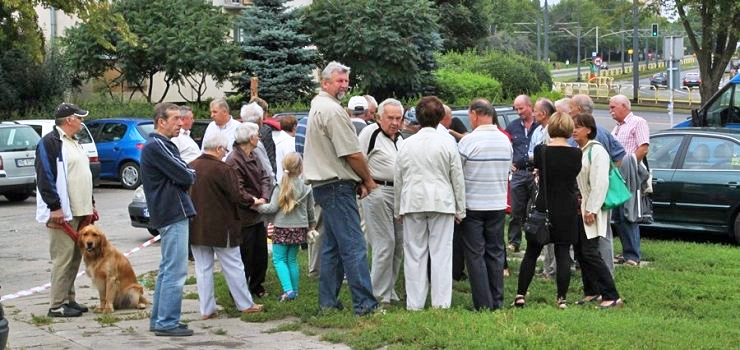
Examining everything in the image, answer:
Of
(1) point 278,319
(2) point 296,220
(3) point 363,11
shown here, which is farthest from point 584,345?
(3) point 363,11

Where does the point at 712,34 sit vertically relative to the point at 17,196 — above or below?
above

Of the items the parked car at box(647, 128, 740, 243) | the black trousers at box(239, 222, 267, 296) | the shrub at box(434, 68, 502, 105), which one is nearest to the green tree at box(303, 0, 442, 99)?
the shrub at box(434, 68, 502, 105)

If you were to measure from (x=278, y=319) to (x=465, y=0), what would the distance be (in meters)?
48.1

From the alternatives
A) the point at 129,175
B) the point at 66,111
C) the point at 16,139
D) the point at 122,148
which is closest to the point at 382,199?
the point at 66,111

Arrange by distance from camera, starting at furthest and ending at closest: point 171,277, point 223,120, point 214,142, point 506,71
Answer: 1. point 506,71
2. point 223,120
3. point 214,142
4. point 171,277

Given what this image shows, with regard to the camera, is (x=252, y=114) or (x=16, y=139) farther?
(x=16, y=139)

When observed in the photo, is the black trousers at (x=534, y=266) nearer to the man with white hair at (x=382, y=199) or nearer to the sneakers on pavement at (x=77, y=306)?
the man with white hair at (x=382, y=199)

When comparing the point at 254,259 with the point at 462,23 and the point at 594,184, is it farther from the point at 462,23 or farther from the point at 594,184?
the point at 462,23

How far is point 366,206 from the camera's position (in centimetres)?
982

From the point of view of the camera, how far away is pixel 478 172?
956cm

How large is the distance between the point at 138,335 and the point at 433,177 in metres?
2.77

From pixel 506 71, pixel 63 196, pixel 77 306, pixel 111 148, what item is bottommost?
pixel 77 306

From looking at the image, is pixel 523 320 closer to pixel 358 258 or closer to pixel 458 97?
pixel 358 258

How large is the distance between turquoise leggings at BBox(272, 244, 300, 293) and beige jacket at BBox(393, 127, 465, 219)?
5.40 feet
